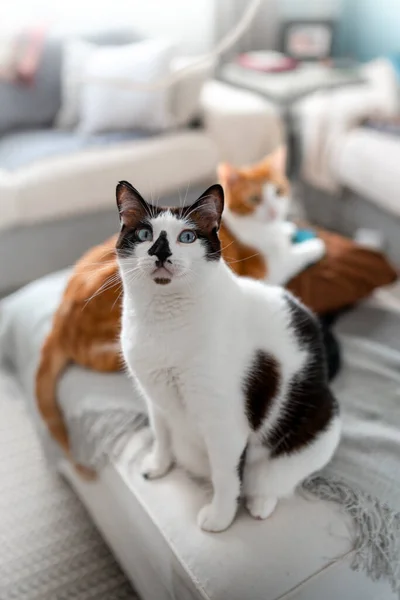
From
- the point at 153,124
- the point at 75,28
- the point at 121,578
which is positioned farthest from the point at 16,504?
the point at 75,28

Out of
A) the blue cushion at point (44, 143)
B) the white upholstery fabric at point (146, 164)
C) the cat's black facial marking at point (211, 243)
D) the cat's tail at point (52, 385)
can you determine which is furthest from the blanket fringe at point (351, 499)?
the blue cushion at point (44, 143)

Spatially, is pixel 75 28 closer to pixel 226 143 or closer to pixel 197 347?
pixel 226 143

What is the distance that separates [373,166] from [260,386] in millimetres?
1644

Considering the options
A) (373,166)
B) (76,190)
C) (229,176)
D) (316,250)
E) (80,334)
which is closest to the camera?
(80,334)

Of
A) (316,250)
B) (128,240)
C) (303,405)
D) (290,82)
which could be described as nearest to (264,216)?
(316,250)

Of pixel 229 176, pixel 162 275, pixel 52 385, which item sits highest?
pixel 162 275

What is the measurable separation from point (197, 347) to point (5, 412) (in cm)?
108

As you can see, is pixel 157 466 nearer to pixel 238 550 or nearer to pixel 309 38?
pixel 238 550

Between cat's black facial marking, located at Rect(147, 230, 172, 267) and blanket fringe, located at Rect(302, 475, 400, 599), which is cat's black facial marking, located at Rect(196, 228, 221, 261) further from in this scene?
blanket fringe, located at Rect(302, 475, 400, 599)

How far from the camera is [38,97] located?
2641 mm

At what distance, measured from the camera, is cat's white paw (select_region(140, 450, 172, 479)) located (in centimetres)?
105

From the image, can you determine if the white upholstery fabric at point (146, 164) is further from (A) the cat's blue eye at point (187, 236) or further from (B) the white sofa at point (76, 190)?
(A) the cat's blue eye at point (187, 236)

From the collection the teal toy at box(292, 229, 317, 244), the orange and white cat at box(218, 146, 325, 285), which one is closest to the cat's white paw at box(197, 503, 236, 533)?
the orange and white cat at box(218, 146, 325, 285)

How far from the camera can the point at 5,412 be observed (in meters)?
1.72
